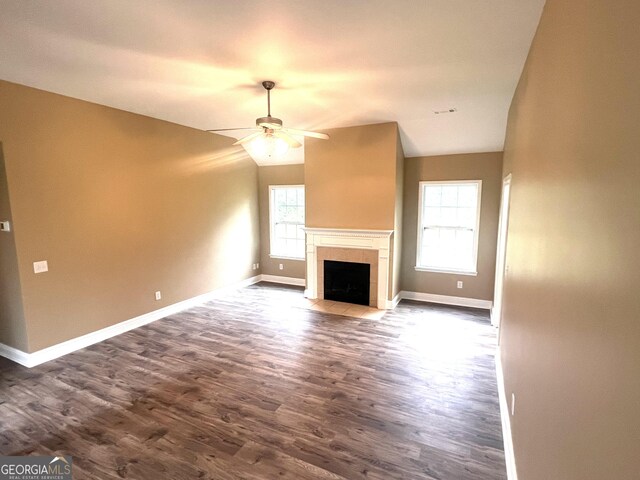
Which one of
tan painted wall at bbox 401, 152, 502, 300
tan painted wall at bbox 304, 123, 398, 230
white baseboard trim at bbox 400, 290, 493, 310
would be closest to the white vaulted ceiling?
tan painted wall at bbox 304, 123, 398, 230

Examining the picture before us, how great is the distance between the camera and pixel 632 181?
0.72 m

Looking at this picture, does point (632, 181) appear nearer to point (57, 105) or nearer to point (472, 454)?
point (472, 454)

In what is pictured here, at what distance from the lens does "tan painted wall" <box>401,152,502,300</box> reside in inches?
192

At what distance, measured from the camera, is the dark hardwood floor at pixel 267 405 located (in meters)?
2.08

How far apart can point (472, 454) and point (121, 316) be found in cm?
425

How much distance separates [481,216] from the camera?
4973 mm

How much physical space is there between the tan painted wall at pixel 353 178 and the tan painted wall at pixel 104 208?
1.75 meters

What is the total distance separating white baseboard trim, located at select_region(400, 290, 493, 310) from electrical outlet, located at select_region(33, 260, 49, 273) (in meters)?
5.02

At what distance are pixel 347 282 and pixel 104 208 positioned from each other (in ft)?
12.1

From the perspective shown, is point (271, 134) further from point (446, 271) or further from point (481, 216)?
point (446, 271)

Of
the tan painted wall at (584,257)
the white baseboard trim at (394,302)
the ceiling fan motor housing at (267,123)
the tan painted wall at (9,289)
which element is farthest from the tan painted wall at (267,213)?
the tan painted wall at (584,257)

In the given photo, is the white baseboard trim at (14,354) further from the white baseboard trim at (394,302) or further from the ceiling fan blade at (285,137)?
the white baseboard trim at (394,302)

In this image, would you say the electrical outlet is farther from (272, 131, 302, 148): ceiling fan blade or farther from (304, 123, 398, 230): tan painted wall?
(304, 123, 398, 230): tan painted wall

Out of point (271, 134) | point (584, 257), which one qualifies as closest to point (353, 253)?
point (271, 134)
